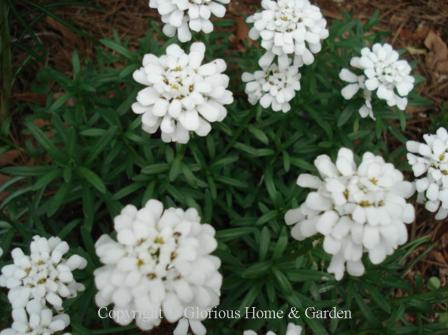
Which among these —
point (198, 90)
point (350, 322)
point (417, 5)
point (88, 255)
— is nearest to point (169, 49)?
point (198, 90)

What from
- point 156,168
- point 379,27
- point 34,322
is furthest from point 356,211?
point 379,27

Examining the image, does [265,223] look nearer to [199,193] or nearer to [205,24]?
[199,193]

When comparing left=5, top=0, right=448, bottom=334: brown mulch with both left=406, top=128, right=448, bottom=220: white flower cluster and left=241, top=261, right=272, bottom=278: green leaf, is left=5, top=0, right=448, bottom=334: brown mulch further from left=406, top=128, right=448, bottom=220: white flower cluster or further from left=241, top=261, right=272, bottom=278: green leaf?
left=241, top=261, right=272, bottom=278: green leaf

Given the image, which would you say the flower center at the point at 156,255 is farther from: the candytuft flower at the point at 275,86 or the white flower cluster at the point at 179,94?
the candytuft flower at the point at 275,86

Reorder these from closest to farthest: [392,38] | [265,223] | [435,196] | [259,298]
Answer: [435,196]
[259,298]
[265,223]
[392,38]

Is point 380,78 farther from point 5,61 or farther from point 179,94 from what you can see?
point 5,61

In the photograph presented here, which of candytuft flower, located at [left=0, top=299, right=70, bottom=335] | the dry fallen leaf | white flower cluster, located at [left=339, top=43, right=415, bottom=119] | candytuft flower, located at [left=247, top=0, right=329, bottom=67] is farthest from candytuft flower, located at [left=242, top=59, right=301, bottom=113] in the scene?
the dry fallen leaf
